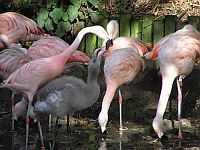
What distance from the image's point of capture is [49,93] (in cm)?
606

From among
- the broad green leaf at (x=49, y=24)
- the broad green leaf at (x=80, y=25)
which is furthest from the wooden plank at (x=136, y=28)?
the broad green leaf at (x=49, y=24)

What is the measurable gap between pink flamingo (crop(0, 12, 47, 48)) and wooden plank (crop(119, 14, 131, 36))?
5.23ft

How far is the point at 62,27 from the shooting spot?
9344mm

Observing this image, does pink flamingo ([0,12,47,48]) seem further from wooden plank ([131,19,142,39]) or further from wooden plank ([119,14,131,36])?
wooden plank ([131,19,142,39])

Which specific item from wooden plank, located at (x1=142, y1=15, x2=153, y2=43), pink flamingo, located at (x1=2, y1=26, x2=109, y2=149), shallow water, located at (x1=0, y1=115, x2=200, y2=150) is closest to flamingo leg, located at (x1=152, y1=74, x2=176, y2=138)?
shallow water, located at (x1=0, y1=115, x2=200, y2=150)

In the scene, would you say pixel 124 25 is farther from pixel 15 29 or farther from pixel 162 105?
pixel 162 105

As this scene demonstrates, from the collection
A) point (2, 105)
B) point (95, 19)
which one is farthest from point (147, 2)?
point (2, 105)

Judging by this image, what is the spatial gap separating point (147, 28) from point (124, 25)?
372mm

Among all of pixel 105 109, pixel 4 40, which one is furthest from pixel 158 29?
pixel 105 109

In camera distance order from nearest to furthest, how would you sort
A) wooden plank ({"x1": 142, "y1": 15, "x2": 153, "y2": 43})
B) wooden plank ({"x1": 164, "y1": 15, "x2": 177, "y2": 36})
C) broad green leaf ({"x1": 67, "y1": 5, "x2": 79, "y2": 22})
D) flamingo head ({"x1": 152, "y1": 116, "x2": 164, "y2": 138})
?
flamingo head ({"x1": 152, "y1": 116, "x2": 164, "y2": 138}), wooden plank ({"x1": 164, "y1": 15, "x2": 177, "y2": 36}), wooden plank ({"x1": 142, "y1": 15, "x2": 153, "y2": 43}), broad green leaf ({"x1": 67, "y1": 5, "x2": 79, "y2": 22})

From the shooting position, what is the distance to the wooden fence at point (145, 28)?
892cm

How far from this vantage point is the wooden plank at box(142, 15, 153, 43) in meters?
9.02

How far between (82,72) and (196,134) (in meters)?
2.27

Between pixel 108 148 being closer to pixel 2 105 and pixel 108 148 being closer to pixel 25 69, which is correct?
pixel 25 69
